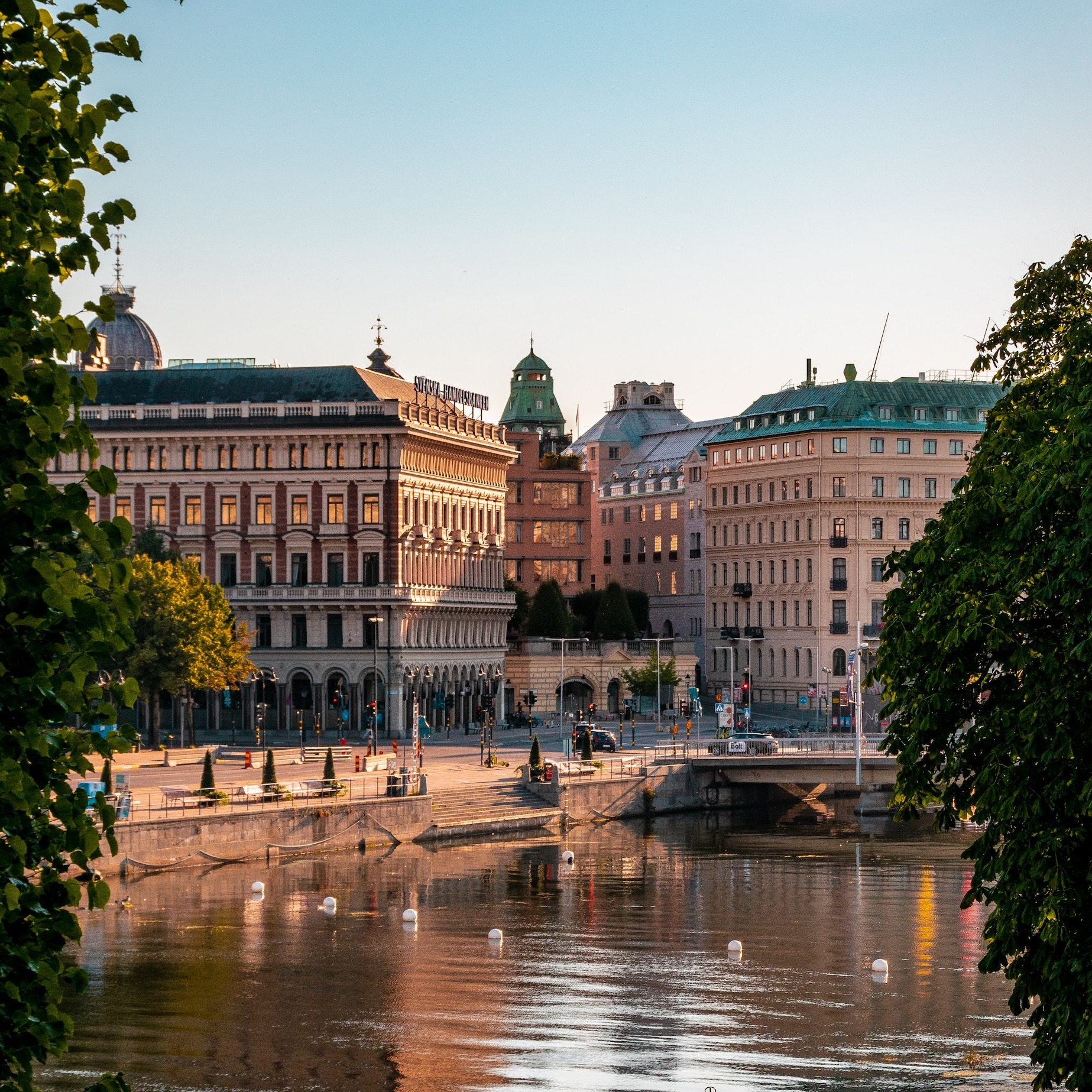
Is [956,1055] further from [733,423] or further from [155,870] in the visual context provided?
[733,423]

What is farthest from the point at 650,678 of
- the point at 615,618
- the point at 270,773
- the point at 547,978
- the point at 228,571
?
the point at 547,978

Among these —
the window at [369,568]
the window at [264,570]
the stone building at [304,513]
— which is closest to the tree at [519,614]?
the stone building at [304,513]

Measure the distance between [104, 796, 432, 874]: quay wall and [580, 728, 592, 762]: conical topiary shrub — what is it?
17918 mm

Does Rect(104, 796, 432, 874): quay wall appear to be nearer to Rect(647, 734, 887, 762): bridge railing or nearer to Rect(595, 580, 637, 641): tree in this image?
Rect(647, 734, 887, 762): bridge railing

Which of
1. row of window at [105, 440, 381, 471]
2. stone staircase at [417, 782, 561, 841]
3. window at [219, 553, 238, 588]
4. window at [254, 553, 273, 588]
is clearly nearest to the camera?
stone staircase at [417, 782, 561, 841]

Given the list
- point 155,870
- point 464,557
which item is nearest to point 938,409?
point 464,557

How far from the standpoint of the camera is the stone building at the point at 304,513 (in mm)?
136875

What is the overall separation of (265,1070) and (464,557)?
10461 centimetres

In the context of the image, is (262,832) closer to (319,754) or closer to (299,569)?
(319,754)

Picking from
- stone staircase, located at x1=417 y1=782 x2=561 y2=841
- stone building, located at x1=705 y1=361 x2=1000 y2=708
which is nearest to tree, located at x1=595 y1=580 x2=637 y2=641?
stone building, located at x1=705 y1=361 x2=1000 y2=708

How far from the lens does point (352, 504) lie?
456 feet

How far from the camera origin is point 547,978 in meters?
61.4

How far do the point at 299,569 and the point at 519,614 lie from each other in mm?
36615

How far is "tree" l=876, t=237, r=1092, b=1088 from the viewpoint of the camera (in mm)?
30297
